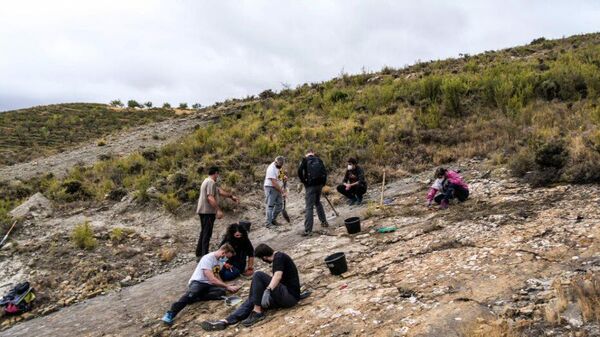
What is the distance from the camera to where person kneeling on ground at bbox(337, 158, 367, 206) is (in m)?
11.4

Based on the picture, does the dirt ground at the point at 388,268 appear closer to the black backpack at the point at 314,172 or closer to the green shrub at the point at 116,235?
the green shrub at the point at 116,235

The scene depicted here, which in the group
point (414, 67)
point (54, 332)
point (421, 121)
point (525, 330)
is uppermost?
point (414, 67)

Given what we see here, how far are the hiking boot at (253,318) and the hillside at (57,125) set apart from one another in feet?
71.4

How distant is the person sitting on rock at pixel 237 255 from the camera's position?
303 inches

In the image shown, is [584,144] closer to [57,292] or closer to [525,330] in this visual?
[525,330]

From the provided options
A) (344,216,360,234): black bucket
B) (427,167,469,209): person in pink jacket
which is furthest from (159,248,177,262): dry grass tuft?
(427,167,469,209): person in pink jacket

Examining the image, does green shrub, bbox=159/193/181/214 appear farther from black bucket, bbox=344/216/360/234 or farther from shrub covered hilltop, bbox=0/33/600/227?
black bucket, bbox=344/216/360/234

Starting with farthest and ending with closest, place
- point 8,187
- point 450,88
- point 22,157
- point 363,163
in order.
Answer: point 22,157
point 450,88
point 8,187
point 363,163

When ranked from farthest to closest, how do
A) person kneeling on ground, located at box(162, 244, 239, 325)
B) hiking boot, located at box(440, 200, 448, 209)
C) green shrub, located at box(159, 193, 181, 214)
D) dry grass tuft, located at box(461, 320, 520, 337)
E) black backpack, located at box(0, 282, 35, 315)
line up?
1. green shrub, located at box(159, 193, 181, 214)
2. hiking boot, located at box(440, 200, 448, 209)
3. black backpack, located at box(0, 282, 35, 315)
4. person kneeling on ground, located at box(162, 244, 239, 325)
5. dry grass tuft, located at box(461, 320, 520, 337)

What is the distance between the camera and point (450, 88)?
57.2 feet

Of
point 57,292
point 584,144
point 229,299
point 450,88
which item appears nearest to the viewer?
point 229,299

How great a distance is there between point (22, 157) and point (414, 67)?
2165 cm

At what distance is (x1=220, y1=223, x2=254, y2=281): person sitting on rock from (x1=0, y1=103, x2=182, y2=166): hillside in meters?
20.0

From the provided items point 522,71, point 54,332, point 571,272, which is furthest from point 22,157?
point 571,272
